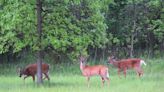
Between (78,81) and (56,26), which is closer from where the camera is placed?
(56,26)

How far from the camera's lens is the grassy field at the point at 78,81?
17.6m

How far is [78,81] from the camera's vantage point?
22.5 meters

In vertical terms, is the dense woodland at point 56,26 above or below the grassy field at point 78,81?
above

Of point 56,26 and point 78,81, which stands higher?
point 56,26

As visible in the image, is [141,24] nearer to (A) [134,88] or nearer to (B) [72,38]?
(B) [72,38]

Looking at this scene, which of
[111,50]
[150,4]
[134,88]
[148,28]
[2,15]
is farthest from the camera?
[111,50]

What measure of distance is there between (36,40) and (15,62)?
17614 millimetres

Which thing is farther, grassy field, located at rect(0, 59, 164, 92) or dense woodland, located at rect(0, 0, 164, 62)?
dense woodland, located at rect(0, 0, 164, 62)

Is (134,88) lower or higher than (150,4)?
lower

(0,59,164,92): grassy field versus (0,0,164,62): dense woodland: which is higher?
(0,0,164,62): dense woodland

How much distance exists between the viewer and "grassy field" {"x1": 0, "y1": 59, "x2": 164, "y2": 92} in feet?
57.6

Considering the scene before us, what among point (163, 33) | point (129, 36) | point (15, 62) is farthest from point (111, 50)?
point (15, 62)

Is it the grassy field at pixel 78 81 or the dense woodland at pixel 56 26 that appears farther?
the dense woodland at pixel 56 26

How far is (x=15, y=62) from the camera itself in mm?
37125
